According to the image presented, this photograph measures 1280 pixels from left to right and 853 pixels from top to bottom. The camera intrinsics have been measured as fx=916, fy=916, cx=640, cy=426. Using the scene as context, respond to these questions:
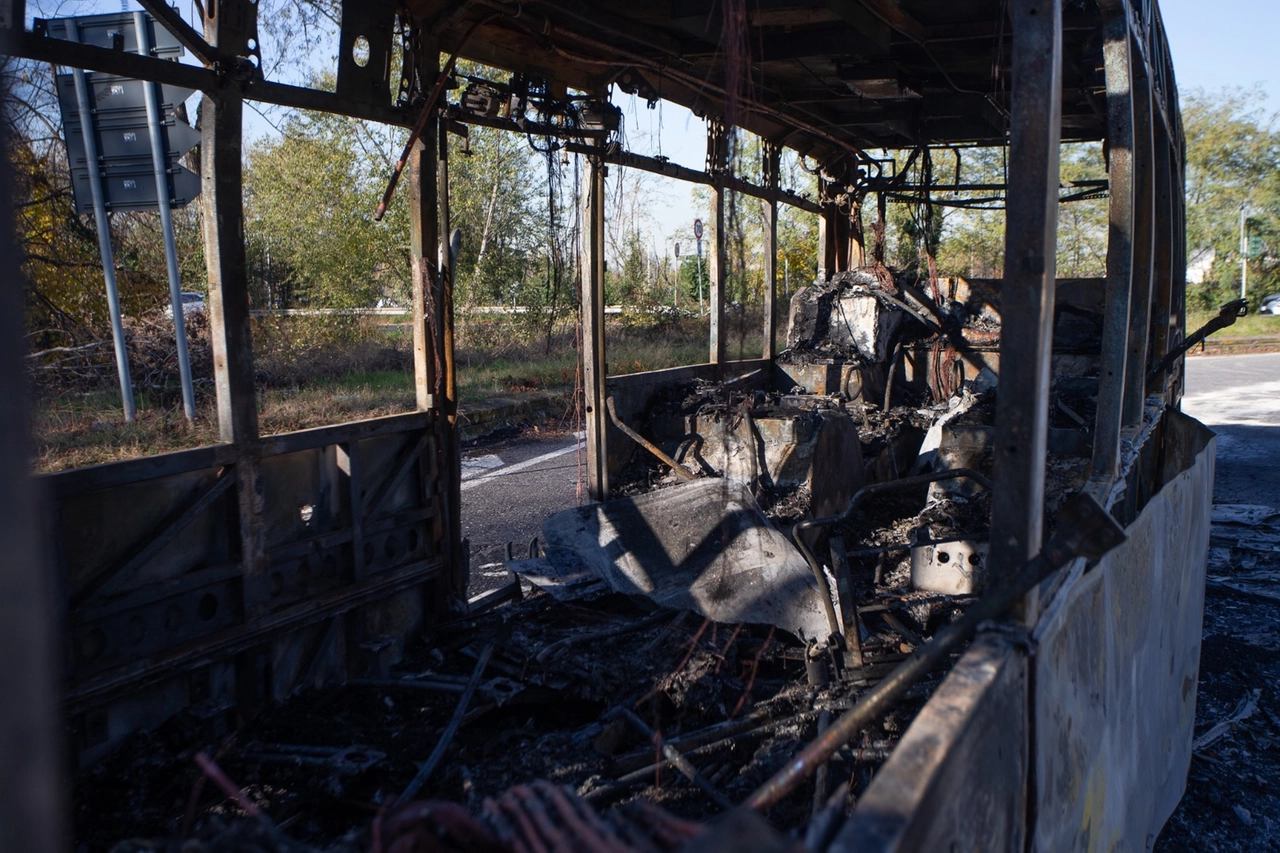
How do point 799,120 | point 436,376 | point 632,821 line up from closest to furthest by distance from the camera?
point 632,821
point 436,376
point 799,120

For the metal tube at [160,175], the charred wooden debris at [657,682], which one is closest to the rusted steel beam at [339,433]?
the charred wooden debris at [657,682]

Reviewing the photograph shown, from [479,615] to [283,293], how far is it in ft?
47.4

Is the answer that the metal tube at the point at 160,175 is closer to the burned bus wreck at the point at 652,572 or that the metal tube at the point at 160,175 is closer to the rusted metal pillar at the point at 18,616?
the burned bus wreck at the point at 652,572

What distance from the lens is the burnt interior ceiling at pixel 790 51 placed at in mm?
5512

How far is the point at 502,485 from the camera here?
1028 cm

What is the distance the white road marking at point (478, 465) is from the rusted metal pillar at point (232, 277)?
20.9ft

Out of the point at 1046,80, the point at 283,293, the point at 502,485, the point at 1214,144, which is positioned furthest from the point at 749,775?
the point at 1214,144

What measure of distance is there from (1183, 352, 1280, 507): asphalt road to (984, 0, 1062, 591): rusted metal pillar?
30.4 ft

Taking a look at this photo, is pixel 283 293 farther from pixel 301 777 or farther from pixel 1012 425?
pixel 1012 425

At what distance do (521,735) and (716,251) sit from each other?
16.2ft

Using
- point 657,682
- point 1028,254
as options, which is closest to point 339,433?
point 657,682

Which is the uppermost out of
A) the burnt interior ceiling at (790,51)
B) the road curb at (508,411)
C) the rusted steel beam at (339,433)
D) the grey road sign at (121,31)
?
the burnt interior ceiling at (790,51)

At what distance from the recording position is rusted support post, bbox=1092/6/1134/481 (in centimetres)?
415

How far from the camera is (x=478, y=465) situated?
1151 cm
